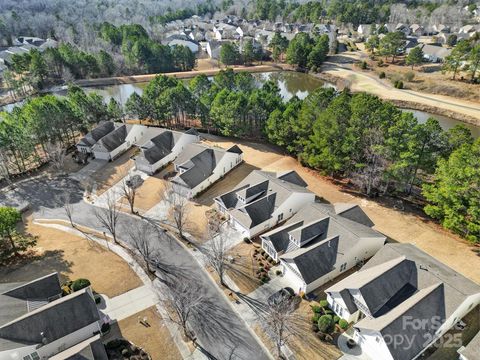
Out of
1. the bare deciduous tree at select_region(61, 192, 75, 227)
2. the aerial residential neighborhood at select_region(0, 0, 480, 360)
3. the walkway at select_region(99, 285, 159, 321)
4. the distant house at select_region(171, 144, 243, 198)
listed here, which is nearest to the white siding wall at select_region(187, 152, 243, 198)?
the distant house at select_region(171, 144, 243, 198)

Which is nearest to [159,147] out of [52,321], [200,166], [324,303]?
[200,166]

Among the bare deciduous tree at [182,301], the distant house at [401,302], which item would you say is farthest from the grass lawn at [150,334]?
the distant house at [401,302]

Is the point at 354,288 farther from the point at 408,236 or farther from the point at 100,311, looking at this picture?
the point at 100,311

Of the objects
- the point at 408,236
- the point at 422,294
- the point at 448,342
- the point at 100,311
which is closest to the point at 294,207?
the point at 408,236

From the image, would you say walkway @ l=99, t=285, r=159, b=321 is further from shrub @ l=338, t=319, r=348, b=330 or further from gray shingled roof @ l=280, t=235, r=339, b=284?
shrub @ l=338, t=319, r=348, b=330

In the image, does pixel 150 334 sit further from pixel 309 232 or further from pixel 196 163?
pixel 196 163
